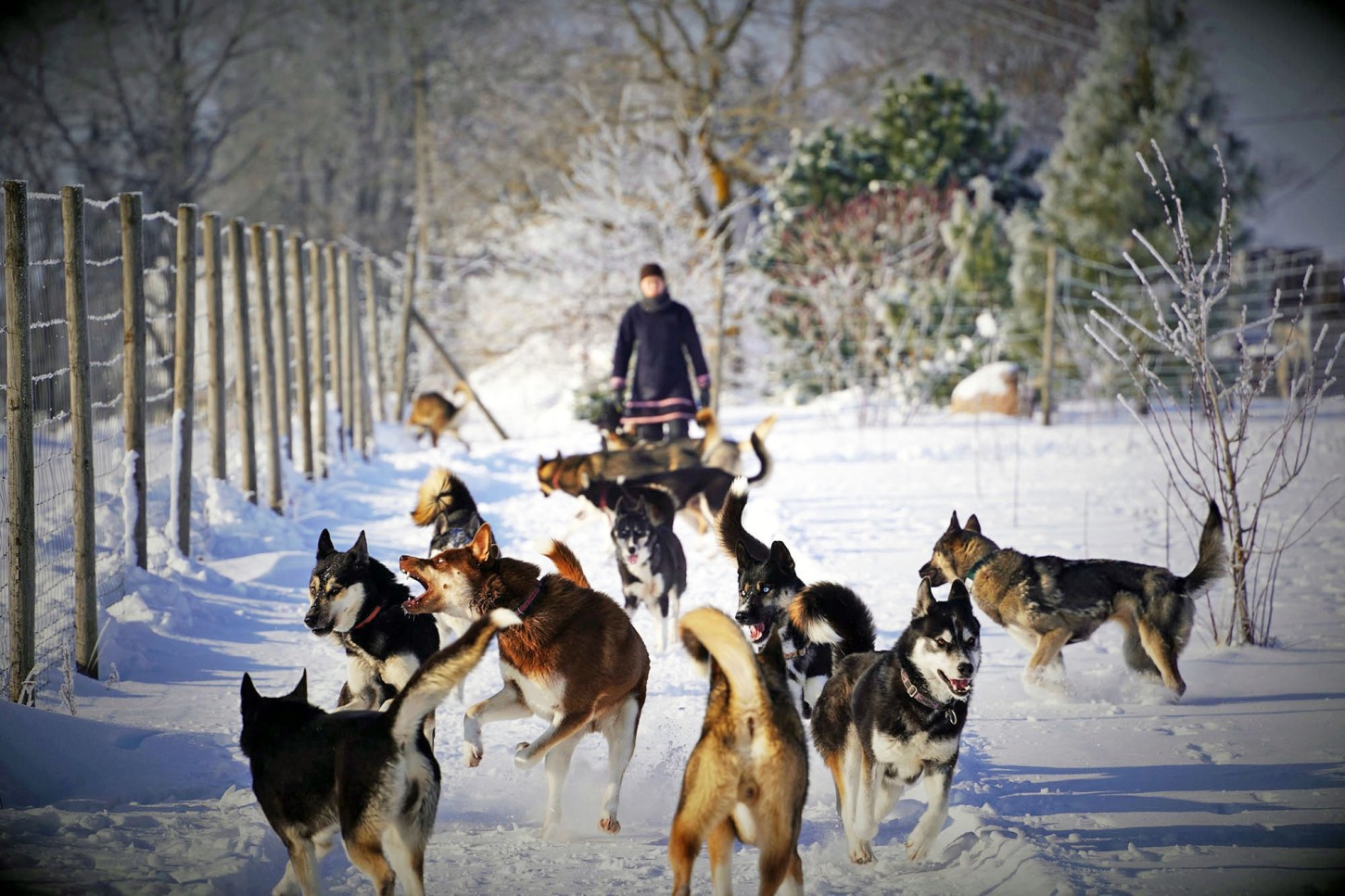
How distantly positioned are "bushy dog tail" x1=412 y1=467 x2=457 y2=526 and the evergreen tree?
585 inches

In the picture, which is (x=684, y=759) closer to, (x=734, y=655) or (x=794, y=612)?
(x=794, y=612)

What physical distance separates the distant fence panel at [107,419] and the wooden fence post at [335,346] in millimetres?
1009

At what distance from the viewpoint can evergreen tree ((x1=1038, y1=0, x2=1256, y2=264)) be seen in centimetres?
1780

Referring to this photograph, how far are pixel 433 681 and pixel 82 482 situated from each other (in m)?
3.06

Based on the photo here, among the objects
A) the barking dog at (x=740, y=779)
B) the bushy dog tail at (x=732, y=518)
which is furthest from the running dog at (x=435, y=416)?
the barking dog at (x=740, y=779)

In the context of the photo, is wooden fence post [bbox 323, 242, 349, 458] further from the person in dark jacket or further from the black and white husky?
the black and white husky

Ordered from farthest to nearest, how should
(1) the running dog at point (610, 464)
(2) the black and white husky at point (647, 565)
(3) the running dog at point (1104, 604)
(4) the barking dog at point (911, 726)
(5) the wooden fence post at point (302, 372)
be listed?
(5) the wooden fence post at point (302, 372) < (1) the running dog at point (610, 464) < (2) the black and white husky at point (647, 565) < (3) the running dog at point (1104, 604) < (4) the barking dog at point (911, 726)

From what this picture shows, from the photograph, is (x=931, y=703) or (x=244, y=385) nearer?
(x=931, y=703)

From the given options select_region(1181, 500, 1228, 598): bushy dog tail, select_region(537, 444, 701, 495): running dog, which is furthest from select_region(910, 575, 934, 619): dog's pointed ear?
select_region(537, 444, 701, 495): running dog

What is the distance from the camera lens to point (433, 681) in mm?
2934

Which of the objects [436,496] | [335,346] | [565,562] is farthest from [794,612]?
[335,346]

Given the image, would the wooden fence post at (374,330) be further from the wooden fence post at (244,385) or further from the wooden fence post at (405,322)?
the wooden fence post at (244,385)

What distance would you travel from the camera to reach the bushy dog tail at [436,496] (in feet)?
Answer: 21.2

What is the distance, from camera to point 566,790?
4188 millimetres
